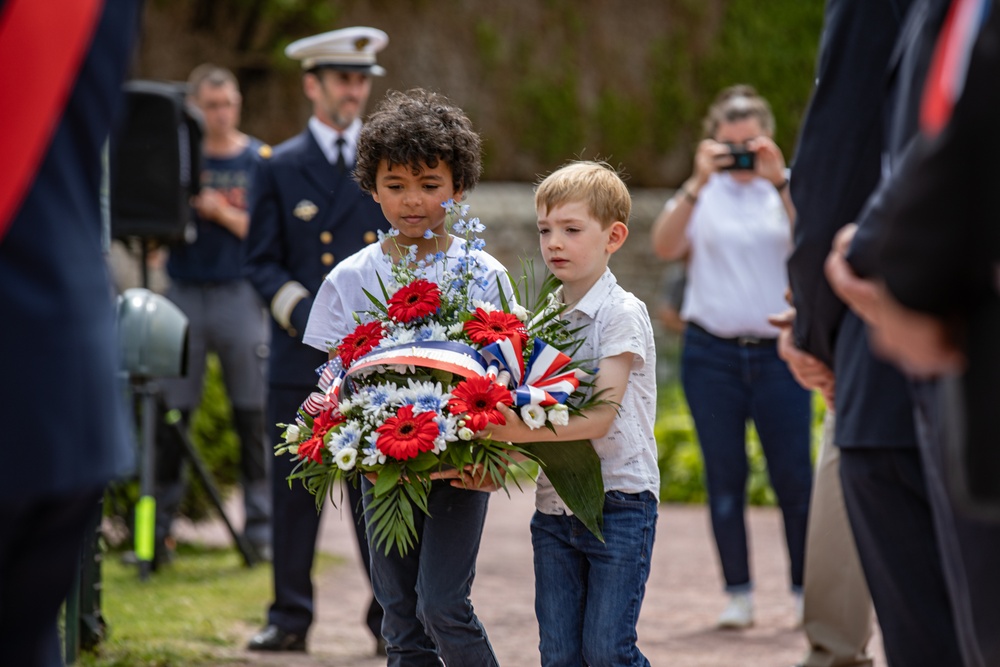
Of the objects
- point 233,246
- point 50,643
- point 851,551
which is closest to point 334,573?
point 233,246

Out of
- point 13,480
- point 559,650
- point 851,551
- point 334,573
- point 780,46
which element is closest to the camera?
point 13,480

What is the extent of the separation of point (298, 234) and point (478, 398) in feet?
7.72

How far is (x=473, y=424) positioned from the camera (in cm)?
313

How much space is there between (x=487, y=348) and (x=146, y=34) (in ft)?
40.8

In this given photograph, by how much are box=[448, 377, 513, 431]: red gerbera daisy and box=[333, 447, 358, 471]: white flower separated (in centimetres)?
26

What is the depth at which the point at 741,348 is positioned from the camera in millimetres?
5797

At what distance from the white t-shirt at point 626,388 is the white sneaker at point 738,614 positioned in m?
2.51

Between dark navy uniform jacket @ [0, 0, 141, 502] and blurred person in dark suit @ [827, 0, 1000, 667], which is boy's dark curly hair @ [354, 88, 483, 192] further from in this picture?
blurred person in dark suit @ [827, 0, 1000, 667]

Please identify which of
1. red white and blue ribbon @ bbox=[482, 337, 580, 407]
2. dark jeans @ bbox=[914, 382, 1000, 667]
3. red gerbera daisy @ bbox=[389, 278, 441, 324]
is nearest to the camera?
dark jeans @ bbox=[914, 382, 1000, 667]

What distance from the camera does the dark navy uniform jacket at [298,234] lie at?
521 centimetres

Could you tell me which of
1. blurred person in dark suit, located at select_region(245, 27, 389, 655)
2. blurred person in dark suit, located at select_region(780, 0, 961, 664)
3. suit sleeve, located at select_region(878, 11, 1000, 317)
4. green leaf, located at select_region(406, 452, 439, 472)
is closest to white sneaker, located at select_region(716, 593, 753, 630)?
blurred person in dark suit, located at select_region(245, 27, 389, 655)

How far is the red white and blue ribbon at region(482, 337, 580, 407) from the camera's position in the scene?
3238 millimetres

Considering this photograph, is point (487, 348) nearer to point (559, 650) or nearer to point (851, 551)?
point (559, 650)

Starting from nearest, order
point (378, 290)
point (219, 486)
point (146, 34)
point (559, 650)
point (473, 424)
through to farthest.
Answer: point (473, 424) → point (559, 650) → point (378, 290) → point (219, 486) → point (146, 34)
